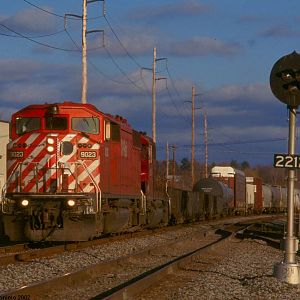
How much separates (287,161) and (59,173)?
793cm

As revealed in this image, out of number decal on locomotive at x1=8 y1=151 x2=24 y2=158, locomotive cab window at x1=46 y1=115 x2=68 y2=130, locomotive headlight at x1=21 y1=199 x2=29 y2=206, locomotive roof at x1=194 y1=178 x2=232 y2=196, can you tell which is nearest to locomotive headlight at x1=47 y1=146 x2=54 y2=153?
locomotive cab window at x1=46 y1=115 x2=68 y2=130

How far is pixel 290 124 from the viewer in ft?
40.3

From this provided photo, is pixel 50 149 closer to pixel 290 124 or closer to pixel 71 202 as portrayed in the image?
pixel 71 202

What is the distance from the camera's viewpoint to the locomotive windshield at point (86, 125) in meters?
18.7

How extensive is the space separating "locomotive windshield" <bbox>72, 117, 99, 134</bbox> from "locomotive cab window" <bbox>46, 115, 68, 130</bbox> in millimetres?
261

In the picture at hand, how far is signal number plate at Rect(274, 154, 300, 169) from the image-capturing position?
12195 mm

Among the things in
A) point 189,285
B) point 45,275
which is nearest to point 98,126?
point 45,275

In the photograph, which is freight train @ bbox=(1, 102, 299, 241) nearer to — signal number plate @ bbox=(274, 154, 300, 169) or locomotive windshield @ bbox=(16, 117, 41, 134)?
locomotive windshield @ bbox=(16, 117, 41, 134)

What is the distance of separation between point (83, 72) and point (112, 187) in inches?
525

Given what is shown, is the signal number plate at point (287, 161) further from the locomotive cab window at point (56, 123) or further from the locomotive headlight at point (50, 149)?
the locomotive cab window at point (56, 123)

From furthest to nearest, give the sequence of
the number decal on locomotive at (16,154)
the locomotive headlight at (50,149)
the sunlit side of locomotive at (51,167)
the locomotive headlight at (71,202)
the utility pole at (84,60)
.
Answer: the utility pole at (84,60) < the number decal on locomotive at (16,154) < the locomotive headlight at (50,149) < the sunlit side of locomotive at (51,167) < the locomotive headlight at (71,202)

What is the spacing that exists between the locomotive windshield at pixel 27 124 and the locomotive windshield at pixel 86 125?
3.49 feet

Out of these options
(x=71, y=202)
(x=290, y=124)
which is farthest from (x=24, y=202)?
(x=290, y=124)

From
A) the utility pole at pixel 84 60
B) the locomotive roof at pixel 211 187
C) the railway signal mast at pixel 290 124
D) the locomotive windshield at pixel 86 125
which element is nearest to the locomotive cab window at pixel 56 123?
the locomotive windshield at pixel 86 125
